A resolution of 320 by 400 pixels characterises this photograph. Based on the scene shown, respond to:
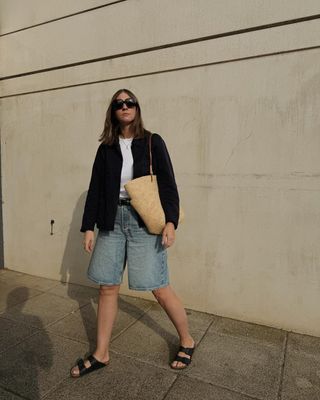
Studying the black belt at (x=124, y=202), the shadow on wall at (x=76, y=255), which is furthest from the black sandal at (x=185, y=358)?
the shadow on wall at (x=76, y=255)

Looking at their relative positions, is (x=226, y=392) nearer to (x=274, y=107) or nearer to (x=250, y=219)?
(x=250, y=219)

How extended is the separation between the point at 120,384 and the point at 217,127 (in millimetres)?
2335

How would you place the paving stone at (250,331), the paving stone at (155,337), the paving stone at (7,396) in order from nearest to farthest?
the paving stone at (7,396) → the paving stone at (155,337) → the paving stone at (250,331)

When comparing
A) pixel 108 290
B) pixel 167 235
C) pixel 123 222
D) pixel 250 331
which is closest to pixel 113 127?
pixel 123 222

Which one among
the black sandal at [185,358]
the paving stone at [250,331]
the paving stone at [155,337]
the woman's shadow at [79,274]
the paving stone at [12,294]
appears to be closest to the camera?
the black sandal at [185,358]

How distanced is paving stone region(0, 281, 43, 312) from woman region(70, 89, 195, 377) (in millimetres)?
1644

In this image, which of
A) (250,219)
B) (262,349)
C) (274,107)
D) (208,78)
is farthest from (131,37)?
(262,349)

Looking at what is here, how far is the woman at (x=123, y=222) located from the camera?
235cm

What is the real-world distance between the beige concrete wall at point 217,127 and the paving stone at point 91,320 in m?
0.21

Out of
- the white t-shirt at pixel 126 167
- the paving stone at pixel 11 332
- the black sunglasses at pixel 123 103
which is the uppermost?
the black sunglasses at pixel 123 103

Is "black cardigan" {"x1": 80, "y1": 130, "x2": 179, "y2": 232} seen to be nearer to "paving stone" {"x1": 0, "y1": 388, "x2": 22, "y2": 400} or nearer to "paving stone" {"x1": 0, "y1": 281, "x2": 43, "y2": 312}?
"paving stone" {"x1": 0, "y1": 388, "x2": 22, "y2": 400}

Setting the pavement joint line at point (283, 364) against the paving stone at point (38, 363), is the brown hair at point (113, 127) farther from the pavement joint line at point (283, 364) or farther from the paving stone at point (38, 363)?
the pavement joint line at point (283, 364)

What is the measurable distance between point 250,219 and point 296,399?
1.50m

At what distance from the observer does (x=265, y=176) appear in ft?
10.2
